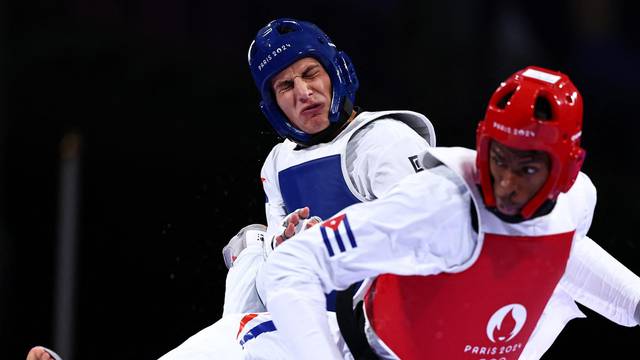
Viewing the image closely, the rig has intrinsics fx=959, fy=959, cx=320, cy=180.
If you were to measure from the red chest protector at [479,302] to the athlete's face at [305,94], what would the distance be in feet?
3.85

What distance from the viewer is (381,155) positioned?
3.84 meters

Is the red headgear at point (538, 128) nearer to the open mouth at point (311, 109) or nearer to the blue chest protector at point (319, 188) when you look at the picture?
the blue chest protector at point (319, 188)

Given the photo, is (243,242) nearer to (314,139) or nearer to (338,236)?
(314,139)

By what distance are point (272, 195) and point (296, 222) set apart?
0.76 m

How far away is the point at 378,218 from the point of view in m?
2.83

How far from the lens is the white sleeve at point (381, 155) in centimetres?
380

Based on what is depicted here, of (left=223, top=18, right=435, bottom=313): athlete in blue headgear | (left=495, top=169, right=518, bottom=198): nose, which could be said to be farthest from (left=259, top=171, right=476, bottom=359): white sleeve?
(left=223, top=18, right=435, bottom=313): athlete in blue headgear

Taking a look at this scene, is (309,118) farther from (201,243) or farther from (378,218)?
(201,243)

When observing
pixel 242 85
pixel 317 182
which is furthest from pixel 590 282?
pixel 242 85

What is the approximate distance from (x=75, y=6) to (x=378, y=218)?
17.0 ft

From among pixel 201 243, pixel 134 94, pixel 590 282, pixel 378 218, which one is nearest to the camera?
pixel 378 218

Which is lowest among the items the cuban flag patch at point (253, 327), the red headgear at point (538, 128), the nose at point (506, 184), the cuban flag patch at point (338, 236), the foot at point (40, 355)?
the foot at point (40, 355)

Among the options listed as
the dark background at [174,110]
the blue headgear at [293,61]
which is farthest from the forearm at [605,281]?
the dark background at [174,110]

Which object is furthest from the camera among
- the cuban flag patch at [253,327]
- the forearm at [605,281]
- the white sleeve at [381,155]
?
the white sleeve at [381,155]
